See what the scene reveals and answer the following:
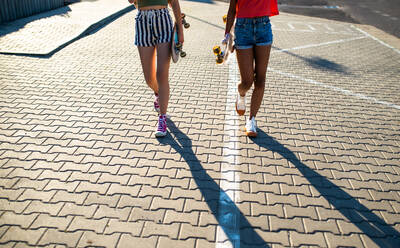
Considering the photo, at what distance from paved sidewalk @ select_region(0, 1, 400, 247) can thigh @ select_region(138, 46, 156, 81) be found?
2.22ft

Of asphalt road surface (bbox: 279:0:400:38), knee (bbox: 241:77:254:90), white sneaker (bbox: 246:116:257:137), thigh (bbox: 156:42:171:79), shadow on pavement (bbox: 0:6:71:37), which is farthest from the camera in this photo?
asphalt road surface (bbox: 279:0:400:38)

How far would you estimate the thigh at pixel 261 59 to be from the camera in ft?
12.1

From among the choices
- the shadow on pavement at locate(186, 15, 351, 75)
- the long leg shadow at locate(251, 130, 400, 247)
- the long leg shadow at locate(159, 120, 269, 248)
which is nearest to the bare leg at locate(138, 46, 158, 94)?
the long leg shadow at locate(159, 120, 269, 248)

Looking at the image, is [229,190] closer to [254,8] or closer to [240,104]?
[240,104]

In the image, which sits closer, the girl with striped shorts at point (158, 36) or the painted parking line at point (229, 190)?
the painted parking line at point (229, 190)

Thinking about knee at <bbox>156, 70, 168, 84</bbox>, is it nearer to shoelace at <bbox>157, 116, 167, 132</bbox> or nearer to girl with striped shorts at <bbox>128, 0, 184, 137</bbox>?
girl with striped shorts at <bbox>128, 0, 184, 137</bbox>

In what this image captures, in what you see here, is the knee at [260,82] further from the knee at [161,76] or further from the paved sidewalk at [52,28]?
the paved sidewalk at [52,28]

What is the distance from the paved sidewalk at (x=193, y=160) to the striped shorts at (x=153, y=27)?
1.13 meters

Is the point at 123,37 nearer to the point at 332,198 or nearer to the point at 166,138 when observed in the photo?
the point at 166,138

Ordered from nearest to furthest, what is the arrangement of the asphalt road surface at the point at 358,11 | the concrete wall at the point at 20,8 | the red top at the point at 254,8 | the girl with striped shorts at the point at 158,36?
the red top at the point at 254,8 → the girl with striped shorts at the point at 158,36 → the concrete wall at the point at 20,8 → the asphalt road surface at the point at 358,11

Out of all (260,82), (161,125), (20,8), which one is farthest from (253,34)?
(20,8)

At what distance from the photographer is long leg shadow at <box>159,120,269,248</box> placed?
8.45 feet

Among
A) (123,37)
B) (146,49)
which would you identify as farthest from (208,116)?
Result: (123,37)

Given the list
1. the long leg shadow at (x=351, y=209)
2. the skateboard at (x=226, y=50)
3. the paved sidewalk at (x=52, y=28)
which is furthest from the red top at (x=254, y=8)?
the paved sidewalk at (x=52, y=28)
